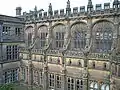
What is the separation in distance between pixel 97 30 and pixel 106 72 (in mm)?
6750

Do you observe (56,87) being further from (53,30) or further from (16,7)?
(16,7)

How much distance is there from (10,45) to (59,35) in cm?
919

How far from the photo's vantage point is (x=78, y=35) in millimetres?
29453

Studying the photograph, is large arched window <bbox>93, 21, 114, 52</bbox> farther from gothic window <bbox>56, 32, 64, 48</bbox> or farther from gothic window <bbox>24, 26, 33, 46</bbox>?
gothic window <bbox>24, 26, 33, 46</bbox>

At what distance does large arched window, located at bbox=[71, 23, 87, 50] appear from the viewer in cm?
2880

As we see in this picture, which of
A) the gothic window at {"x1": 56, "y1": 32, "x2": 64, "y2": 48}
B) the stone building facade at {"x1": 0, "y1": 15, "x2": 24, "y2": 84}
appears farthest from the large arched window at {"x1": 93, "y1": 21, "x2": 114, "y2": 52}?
the stone building facade at {"x1": 0, "y1": 15, "x2": 24, "y2": 84}

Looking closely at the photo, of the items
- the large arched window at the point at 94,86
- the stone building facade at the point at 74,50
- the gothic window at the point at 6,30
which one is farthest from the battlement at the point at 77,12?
the large arched window at the point at 94,86

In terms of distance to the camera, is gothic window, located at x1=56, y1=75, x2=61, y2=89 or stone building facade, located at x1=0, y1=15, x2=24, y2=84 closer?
gothic window, located at x1=56, y1=75, x2=61, y2=89

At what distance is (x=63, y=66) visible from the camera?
2759 cm

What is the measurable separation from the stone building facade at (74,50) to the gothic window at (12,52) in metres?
1.18

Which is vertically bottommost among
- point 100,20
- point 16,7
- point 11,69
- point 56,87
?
point 56,87

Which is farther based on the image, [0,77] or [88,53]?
[0,77]

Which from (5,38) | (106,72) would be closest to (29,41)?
(5,38)

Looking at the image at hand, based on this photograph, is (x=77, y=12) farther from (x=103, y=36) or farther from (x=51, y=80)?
(x=51, y=80)
